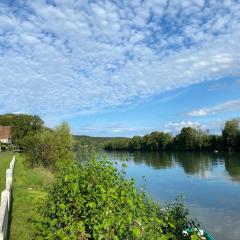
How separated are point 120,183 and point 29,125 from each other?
330 feet

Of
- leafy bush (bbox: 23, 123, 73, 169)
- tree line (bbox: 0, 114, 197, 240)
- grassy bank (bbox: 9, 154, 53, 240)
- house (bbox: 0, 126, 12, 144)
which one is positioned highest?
house (bbox: 0, 126, 12, 144)

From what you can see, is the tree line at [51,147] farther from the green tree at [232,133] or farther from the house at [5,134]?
the green tree at [232,133]

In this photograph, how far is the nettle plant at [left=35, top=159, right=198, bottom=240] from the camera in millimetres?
5676

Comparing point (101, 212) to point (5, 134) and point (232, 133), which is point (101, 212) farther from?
point (232, 133)

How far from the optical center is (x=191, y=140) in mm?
119438

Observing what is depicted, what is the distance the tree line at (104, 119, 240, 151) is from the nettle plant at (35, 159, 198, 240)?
9606cm

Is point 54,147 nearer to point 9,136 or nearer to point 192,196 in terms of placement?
point 192,196

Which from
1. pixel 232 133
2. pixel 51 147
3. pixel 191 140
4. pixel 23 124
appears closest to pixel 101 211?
pixel 51 147

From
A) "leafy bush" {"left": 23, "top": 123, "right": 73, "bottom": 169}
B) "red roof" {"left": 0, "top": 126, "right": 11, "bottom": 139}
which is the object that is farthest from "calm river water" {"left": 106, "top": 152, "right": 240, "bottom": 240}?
"red roof" {"left": 0, "top": 126, "right": 11, "bottom": 139}

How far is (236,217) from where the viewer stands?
76.0 ft

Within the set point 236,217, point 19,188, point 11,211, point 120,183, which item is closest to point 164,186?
point 236,217

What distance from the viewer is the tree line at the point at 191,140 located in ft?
334

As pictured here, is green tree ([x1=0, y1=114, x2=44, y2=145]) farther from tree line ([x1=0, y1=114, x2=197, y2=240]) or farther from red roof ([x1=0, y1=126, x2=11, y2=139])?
tree line ([x1=0, y1=114, x2=197, y2=240])

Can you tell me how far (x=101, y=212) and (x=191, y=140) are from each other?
115 metres
